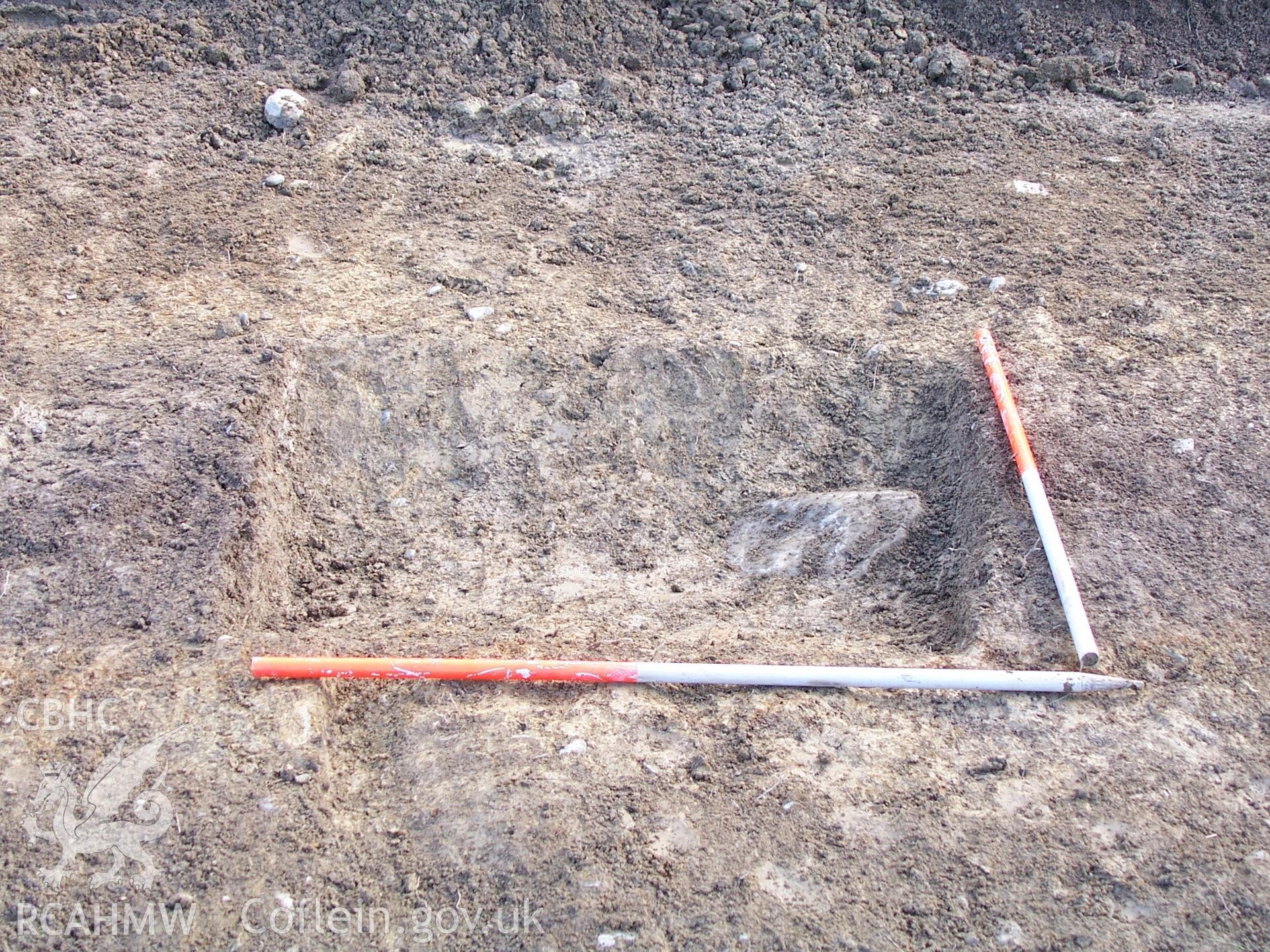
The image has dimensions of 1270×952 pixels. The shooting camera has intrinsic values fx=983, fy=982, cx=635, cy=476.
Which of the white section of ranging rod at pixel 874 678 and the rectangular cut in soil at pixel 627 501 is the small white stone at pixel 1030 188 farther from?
the white section of ranging rod at pixel 874 678

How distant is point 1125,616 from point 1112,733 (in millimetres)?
497

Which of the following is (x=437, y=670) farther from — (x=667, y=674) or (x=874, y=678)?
(x=874, y=678)

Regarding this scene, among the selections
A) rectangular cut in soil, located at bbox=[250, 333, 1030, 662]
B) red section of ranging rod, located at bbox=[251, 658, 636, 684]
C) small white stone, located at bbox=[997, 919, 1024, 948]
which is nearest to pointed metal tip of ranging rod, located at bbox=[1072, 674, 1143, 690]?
rectangular cut in soil, located at bbox=[250, 333, 1030, 662]

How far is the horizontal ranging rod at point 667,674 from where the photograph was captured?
2.86m

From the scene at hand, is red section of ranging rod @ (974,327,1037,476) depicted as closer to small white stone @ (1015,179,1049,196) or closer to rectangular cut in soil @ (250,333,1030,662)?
rectangular cut in soil @ (250,333,1030,662)

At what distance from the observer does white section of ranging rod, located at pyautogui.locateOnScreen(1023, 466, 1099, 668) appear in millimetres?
2919

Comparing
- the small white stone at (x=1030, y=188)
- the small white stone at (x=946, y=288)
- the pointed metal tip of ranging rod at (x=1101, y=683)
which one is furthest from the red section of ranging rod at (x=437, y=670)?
the small white stone at (x=1030, y=188)

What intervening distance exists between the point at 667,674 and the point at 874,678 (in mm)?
605

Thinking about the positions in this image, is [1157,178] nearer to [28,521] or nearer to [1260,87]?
[1260,87]

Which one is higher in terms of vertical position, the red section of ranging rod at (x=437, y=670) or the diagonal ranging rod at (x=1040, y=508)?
the diagonal ranging rod at (x=1040, y=508)

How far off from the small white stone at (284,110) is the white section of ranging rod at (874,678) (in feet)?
13.3

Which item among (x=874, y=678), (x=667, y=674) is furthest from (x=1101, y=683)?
(x=667, y=674)

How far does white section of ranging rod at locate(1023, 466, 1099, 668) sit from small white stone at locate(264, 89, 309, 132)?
4.29 meters

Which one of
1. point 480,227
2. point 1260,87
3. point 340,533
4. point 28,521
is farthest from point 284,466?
point 1260,87
